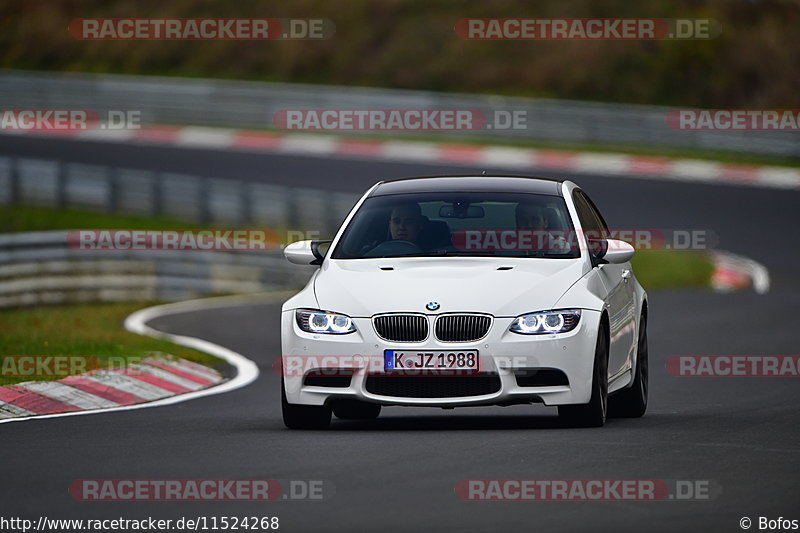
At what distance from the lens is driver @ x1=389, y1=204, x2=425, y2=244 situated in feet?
36.1

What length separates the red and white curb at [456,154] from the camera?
37500 millimetres

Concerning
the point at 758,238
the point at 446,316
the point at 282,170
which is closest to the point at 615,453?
the point at 446,316

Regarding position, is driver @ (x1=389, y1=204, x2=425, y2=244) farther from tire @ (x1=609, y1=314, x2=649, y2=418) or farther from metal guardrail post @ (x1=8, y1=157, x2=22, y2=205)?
metal guardrail post @ (x1=8, y1=157, x2=22, y2=205)

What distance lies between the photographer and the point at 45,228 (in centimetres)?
3012

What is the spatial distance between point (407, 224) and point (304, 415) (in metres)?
1.43

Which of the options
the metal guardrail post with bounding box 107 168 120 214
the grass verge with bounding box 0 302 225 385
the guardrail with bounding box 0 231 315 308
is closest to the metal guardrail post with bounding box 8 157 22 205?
the metal guardrail post with bounding box 107 168 120 214

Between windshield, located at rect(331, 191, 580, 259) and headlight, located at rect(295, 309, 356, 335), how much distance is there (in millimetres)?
740

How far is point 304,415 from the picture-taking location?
10.5m

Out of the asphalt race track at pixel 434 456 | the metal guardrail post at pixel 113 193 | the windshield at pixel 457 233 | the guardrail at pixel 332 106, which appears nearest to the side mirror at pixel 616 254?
the windshield at pixel 457 233

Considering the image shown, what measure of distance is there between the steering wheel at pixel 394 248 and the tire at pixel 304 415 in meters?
1.07

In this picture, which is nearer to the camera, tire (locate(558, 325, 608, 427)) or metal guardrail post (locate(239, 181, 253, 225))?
tire (locate(558, 325, 608, 427))

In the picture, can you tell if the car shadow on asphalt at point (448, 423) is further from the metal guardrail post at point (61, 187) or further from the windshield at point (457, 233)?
the metal guardrail post at point (61, 187)

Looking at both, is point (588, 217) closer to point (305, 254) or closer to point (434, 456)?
point (305, 254)

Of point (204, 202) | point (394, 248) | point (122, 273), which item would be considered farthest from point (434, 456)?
point (204, 202)
